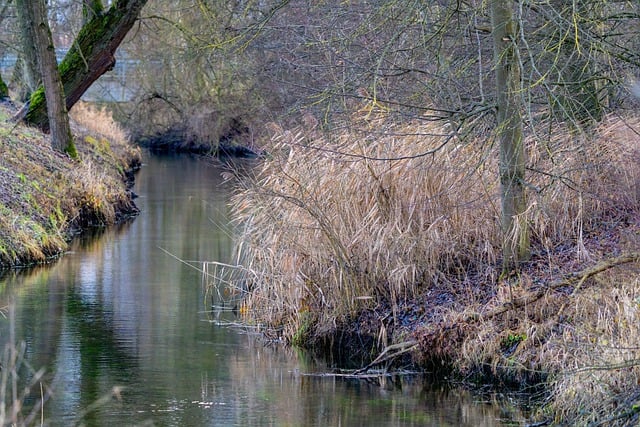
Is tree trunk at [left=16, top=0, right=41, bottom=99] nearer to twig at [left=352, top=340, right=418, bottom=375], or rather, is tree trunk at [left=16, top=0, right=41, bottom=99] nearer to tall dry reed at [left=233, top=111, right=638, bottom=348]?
tall dry reed at [left=233, top=111, right=638, bottom=348]

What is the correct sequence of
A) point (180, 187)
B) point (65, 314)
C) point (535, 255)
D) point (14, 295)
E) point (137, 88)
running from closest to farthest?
point (535, 255)
point (65, 314)
point (14, 295)
point (180, 187)
point (137, 88)

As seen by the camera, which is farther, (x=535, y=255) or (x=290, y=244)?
(x=290, y=244)

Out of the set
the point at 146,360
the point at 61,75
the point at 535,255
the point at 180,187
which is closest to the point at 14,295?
the point at 146,360

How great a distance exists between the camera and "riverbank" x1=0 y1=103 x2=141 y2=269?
55.3 ft

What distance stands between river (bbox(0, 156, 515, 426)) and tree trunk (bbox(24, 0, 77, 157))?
5.67 meters

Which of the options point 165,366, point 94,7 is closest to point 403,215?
point 165,366

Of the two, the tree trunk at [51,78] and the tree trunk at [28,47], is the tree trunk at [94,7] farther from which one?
the tree trunk at [28,47]

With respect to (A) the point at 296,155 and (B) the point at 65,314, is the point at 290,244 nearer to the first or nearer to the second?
(A) the point at 296,155

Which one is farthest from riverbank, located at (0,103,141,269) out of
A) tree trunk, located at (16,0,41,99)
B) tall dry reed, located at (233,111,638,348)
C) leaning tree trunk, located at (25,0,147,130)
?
tall dry reed, located at (233,111,638,348)

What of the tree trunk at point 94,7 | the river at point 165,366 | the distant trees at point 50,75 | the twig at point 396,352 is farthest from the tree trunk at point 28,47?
the twig at point 396,352

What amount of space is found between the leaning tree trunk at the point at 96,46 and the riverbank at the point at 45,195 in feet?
4.75

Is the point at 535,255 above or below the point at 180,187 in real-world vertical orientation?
below

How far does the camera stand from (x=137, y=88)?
42625 millimetres

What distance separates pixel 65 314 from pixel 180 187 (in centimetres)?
1652
